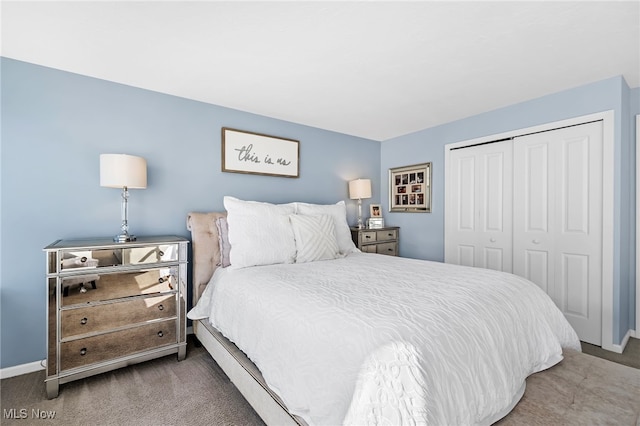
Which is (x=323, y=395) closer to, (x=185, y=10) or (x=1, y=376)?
(x=185, y=10)

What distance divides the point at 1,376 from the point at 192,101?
8.79 ft

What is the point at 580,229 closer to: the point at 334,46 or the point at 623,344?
the point at 623,344

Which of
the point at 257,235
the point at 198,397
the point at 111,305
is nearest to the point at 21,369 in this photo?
the point at 111,305

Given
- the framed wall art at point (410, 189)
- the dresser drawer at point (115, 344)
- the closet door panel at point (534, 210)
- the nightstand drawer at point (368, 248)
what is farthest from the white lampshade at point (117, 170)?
the closet door panel at point (534, 210)

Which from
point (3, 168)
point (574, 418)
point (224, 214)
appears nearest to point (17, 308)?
point (3, 168)

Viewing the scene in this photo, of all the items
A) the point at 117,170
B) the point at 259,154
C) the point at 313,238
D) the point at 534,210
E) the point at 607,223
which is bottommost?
the point at 313,238

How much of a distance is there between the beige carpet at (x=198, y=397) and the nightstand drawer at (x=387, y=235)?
7.77ft

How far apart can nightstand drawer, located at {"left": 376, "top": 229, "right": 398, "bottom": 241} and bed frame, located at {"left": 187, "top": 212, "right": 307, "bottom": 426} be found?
2124mm

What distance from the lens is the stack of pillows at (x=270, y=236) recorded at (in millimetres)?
2336

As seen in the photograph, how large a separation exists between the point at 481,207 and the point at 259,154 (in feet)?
8.99

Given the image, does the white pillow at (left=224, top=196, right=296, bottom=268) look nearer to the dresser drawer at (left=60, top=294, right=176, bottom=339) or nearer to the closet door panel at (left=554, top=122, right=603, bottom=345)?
the dresser drawer at (left=60, top=294, right=176, bottom=339)

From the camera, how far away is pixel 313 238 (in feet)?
8.47

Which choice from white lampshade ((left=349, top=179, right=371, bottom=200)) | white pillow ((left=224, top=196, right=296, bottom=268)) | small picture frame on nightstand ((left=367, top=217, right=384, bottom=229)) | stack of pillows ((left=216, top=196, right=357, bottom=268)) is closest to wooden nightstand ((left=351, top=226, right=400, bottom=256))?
small picture frame on nightstand ((left=367, top=217, right=384, bottom=229))

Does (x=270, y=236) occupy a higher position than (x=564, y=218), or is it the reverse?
(x=564, y=218)
